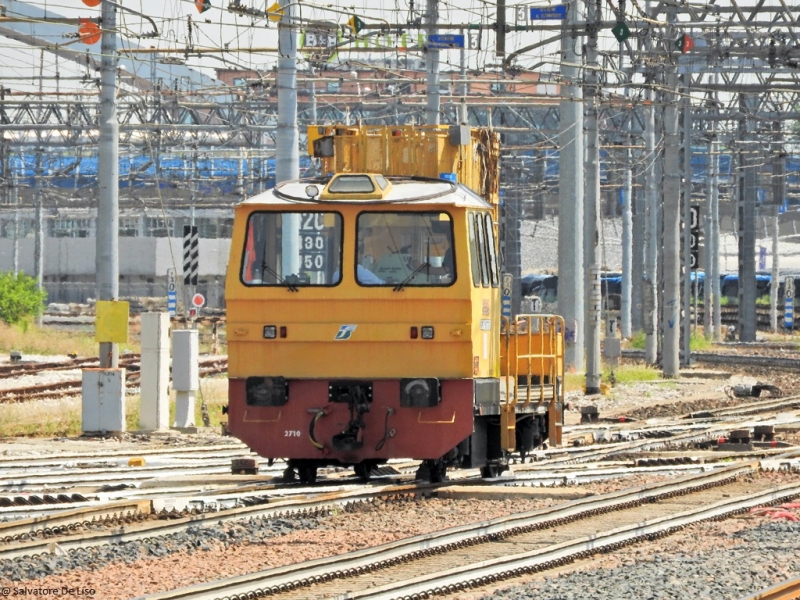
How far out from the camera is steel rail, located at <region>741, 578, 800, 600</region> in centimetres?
782

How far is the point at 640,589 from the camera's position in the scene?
8.24 metres

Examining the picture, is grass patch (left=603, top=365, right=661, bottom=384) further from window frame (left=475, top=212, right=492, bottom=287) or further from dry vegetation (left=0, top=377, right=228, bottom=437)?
window frame (left=475, top=212, right=492, bottom=287)

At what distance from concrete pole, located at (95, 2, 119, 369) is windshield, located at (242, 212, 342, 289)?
358 inches

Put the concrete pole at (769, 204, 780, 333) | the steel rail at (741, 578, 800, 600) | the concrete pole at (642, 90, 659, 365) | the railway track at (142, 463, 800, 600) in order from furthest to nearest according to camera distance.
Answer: the concrete pole at (769, 204, 780, 333), the concrete pole at (642, 90, 659, 365), the railway track at (142, 463, 800, 600), the steel rail at (741, 578, 800, 600)

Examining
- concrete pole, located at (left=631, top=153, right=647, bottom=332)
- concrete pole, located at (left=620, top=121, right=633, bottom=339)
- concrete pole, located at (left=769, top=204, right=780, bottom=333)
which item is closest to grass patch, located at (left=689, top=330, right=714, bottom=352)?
concrete pole, located at (left=631, top=153, right=647, bottom=332)

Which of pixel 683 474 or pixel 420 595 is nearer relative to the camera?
pixel 420 595

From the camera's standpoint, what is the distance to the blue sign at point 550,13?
2828cm

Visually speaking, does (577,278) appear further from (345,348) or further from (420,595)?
(420,595)

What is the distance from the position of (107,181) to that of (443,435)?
35.9 ft

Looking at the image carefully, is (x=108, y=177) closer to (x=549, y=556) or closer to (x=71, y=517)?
(x=71, y=517)

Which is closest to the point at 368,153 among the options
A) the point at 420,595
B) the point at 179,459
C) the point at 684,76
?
the point at 179,459

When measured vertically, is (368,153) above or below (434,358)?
above

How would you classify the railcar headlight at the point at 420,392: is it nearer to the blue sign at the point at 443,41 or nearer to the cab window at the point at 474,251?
the cab window at the point at 474,251

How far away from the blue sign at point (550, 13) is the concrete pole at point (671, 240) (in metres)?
5.74
